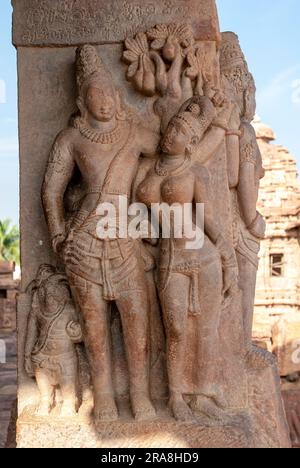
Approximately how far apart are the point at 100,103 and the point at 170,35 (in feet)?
2.05

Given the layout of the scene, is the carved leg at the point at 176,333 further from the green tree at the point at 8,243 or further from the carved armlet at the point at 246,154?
the green tree at the point at 8,243

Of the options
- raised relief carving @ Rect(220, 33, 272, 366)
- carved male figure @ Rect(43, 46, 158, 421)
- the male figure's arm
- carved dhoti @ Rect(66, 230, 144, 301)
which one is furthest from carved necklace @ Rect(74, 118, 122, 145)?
raised relief carving @ Rect(220, 33, 272, 366)

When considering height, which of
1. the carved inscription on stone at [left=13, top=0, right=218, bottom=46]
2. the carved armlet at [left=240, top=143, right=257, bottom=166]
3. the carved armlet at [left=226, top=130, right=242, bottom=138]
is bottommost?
the carved armlet at [left=240, top=143, right=257, bottom=166]

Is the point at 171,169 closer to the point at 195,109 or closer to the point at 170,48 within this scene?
the point at 195,109

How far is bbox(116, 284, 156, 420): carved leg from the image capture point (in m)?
3.17

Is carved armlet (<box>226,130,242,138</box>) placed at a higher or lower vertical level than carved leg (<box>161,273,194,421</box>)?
higher

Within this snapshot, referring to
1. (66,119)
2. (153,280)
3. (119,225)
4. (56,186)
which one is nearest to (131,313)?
(153,280)

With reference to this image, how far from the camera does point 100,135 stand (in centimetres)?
322

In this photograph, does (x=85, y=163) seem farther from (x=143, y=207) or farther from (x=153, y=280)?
(x=153, y=280)

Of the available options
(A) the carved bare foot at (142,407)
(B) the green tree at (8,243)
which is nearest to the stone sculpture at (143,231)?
(A) the carved bare foot at (142,407)

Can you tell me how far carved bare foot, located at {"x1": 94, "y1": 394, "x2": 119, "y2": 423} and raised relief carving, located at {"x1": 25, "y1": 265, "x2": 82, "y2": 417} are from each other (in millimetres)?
191

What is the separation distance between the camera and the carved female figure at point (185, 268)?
10.3ft

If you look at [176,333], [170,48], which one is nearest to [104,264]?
[176,333]

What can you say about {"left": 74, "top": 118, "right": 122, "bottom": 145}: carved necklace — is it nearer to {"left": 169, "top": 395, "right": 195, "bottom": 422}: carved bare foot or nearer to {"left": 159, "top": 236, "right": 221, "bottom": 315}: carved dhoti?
{"left": 159, "top": 236, "right": 221, "bottom": 315}: carved dhoti
